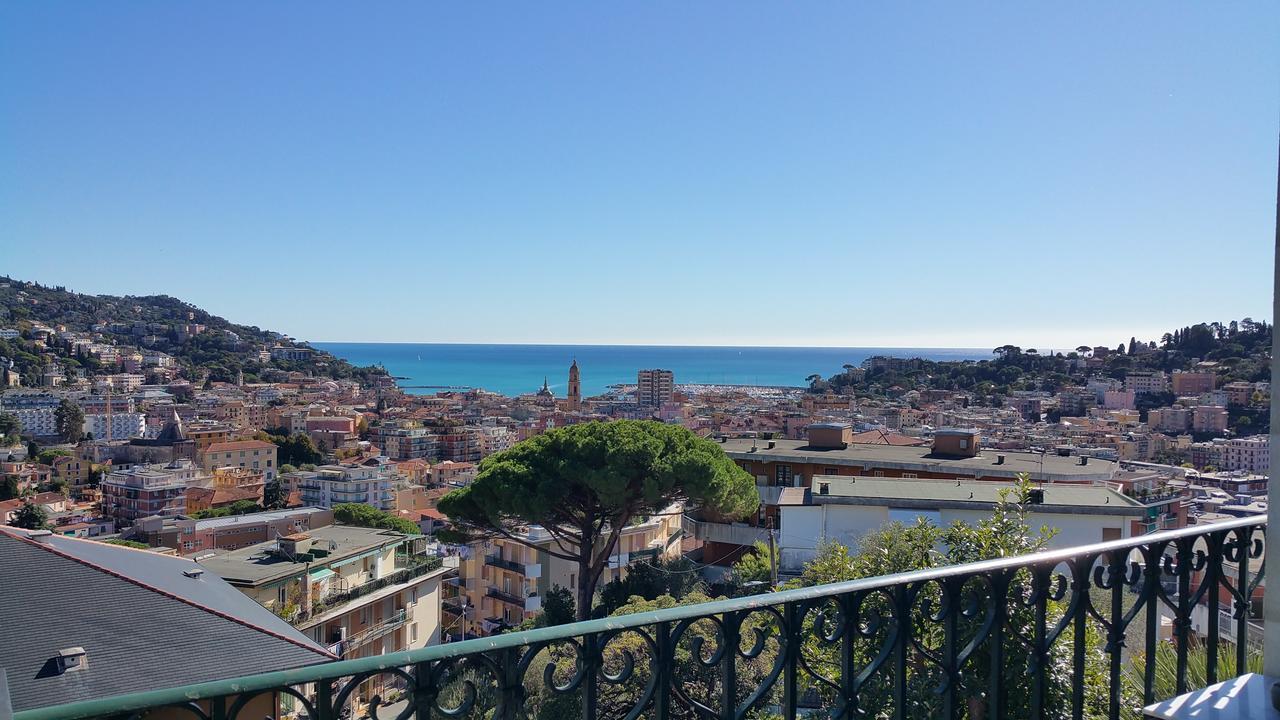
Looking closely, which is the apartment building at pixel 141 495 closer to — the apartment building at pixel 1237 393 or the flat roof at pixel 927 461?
the flat roof at pixel 927 461

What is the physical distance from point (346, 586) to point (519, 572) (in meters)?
5.31

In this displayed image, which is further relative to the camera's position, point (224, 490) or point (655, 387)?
point (655, 387)

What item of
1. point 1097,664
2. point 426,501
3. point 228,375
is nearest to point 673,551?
point 1097,664

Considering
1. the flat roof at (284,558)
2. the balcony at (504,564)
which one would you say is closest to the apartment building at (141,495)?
the flat roof at (284,558)

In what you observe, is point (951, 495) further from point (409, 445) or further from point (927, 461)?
point (409, 445)

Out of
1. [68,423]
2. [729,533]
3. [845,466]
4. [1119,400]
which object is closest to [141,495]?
[68,423]

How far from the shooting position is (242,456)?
5972 cm

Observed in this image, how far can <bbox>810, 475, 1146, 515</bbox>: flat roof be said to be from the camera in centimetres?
1386

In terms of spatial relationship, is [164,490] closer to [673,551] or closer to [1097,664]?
[673,551]

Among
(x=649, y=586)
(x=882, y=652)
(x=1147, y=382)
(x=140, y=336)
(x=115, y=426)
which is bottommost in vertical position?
(x=115, y=426)

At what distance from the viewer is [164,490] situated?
139 feet

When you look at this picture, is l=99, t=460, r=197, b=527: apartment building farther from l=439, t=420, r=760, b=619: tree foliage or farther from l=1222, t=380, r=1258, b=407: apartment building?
l=1222, t=380, r=1258, b=407: apartment building

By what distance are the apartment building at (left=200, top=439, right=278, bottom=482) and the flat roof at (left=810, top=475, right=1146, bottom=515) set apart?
5238cm

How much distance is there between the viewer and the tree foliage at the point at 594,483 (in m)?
14.8
